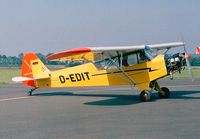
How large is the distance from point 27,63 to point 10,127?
9.89 meters

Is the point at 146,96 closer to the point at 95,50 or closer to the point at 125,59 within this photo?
the point at 125,59

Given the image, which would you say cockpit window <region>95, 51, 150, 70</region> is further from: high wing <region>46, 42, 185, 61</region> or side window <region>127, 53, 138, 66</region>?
high wing <region>46, 42, 185, 61</region>

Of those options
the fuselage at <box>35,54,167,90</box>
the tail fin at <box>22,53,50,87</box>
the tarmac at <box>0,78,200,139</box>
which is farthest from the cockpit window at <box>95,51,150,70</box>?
the tail fin at <box>22,53,50,87</box>

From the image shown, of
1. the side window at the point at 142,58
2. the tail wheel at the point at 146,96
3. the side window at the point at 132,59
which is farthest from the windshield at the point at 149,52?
the tail wheel at the point at 146,96

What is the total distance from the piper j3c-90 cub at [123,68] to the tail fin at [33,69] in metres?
0.45

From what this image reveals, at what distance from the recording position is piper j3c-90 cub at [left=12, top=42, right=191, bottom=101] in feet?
45.3

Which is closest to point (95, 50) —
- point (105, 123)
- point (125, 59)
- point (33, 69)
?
point (125, 59)

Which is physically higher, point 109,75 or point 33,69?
point 33,69

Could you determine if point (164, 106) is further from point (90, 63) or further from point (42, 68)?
point (42, 68)

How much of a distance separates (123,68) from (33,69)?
5.45 metres

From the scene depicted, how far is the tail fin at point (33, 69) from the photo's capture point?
58.1 ft

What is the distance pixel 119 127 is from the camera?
808 centimetres

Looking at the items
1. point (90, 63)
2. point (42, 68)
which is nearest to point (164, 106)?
point (90, 63)

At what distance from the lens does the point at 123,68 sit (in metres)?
14.8
